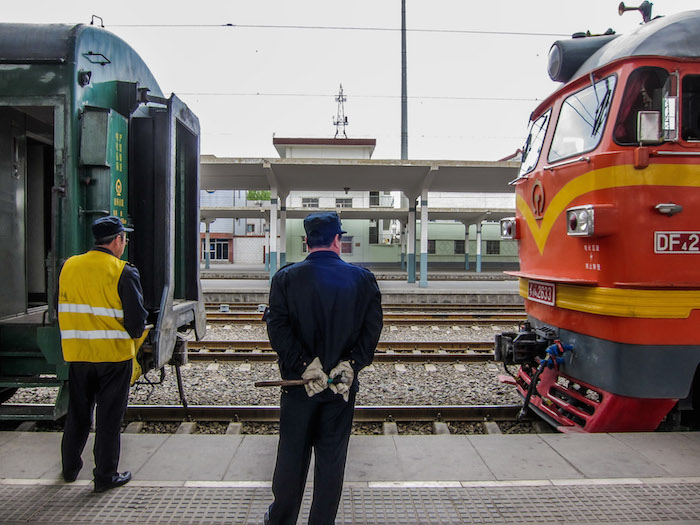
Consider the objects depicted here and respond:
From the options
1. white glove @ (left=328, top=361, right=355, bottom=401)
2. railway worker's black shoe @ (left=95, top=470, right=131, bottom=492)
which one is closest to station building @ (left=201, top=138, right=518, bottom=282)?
railway worker's black shoe @ (left=95, top=470, right=131, bottom=492)

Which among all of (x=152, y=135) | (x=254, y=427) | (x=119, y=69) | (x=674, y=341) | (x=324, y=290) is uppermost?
(x=119, y=69)

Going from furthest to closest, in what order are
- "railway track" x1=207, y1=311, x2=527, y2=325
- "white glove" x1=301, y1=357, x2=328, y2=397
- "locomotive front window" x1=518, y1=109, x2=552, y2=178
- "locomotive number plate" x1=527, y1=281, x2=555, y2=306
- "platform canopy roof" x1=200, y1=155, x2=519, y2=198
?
"platform canopy roof" x1=200, y1=155, x2=519, y2=198 → "railway track" x1=207, y1=311, x2=527, y2=325 → "locomotive front window" x1=518, y1=109, x2=552, y2=178 → "locomotive number plate" x1=527, y1=281, x2=555, y2=306 → "white glove" x1=301, y1=357, x2=328, y2=397

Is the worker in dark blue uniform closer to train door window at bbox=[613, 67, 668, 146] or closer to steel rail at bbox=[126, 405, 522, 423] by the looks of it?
steel rail at bbox=[126, 405, 522, 423]

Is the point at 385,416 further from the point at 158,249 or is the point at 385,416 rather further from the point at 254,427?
the point at 158,249

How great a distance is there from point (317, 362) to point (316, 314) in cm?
25

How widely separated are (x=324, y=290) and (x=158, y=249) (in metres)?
2.44

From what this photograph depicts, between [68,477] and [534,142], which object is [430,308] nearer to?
[534,142]

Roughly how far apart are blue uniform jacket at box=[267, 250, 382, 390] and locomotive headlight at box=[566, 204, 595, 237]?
2.12 m

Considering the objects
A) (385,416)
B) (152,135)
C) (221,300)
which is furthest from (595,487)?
(221,300)

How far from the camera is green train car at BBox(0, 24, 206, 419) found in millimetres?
3539

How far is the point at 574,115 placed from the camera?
4398 mm

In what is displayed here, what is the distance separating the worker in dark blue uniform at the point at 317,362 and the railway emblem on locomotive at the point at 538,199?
112 inches

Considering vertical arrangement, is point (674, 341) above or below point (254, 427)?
above

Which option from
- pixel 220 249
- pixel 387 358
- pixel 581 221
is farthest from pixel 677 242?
pixel 220 249
